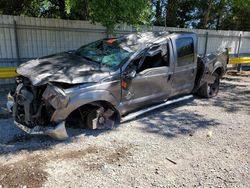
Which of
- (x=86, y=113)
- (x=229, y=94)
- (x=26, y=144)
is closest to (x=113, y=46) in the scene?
(x=86, y=113)

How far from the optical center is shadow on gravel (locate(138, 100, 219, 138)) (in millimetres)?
4785

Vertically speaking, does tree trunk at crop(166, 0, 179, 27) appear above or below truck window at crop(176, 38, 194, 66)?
above

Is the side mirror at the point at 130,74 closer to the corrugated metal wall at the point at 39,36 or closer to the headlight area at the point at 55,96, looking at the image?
the headlight area at the point at 55,96

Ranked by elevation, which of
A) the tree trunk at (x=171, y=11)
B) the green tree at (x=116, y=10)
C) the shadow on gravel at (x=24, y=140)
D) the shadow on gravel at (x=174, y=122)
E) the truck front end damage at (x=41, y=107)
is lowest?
the shadow on gravel at (x=174, y=122)

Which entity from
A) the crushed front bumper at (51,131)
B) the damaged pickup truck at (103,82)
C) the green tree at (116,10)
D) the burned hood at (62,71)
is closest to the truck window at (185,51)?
the damaged pickup truck at (103,82)

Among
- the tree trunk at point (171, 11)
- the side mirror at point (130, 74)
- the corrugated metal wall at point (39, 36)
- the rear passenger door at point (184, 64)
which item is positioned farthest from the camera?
the tree trunk at point (171, 11)

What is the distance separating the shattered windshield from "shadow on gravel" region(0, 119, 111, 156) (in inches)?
53.1

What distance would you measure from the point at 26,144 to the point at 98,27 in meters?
5.77

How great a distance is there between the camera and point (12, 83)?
7.43 m

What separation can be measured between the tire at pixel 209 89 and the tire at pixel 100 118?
3441mm

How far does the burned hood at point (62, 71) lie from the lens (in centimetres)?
381

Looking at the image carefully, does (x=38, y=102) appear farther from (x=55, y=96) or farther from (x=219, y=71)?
(x=219, y=71)

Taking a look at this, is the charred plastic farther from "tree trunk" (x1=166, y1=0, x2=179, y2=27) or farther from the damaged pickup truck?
"tree trunk" (x1=166, y1=0, x2=179, y2=27)

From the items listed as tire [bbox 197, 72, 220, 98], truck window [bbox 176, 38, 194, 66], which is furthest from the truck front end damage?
tire [bbox 197, 72, 220, 98]
